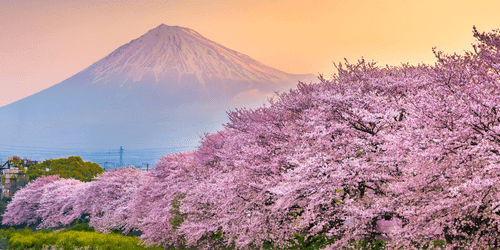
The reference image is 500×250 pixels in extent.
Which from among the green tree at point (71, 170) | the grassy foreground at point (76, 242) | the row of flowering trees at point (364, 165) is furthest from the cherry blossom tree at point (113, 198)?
the green tree at point (71, 170)

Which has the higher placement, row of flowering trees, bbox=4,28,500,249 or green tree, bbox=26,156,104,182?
green tree, bbox=26,156,104,182

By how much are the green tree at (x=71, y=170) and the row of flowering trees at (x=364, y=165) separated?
39.5 m

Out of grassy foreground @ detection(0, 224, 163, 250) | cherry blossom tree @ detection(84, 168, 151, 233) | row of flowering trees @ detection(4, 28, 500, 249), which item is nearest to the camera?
row of flowering trees @ detection(4, 28, 500, 249)

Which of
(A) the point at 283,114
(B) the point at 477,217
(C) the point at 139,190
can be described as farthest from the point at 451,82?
(C) the point at 139,190

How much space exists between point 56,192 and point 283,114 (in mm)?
42789

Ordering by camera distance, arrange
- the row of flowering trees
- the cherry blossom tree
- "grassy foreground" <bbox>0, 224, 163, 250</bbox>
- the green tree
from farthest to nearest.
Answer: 1. the green tree
2. the cherry blossom tree
3. "grassy foreground" <bbox>0, 224, 163, 250</bbox>
4. the row of flowering trees

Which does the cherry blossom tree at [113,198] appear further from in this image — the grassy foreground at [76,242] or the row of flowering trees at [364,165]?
the row of flowering trees at [364,165]

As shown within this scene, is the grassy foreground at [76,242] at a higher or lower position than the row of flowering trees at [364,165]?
lower

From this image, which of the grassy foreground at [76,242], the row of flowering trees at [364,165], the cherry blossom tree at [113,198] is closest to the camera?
the row of flowering trees at [364,165]

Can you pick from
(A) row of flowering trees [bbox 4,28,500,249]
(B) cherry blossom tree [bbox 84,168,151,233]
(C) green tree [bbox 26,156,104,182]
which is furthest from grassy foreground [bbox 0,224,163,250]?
(C) green tree [bbox 26,156,104,182]

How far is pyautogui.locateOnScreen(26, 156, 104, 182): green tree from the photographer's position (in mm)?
68000

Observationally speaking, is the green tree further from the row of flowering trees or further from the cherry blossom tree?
the row of flowering trees

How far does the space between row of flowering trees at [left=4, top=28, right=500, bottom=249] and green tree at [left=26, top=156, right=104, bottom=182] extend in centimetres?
3950

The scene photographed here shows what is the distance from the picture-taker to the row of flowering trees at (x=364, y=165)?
12562mm
